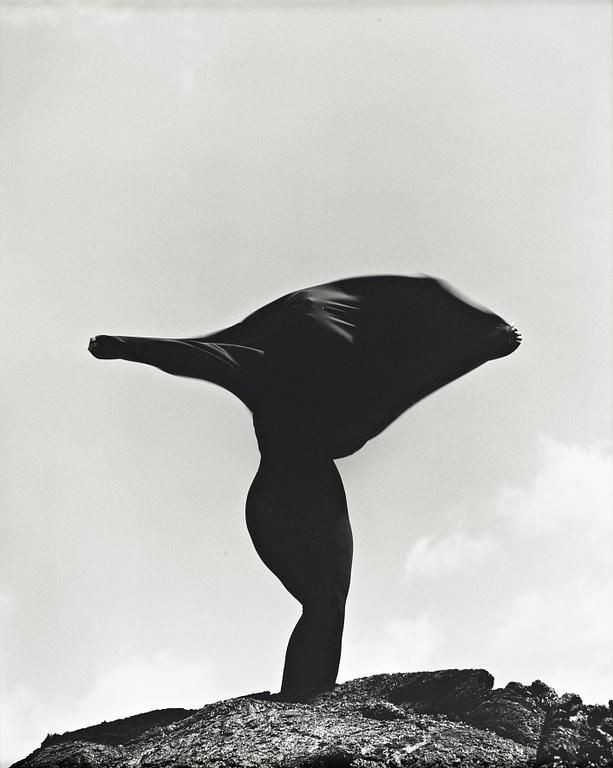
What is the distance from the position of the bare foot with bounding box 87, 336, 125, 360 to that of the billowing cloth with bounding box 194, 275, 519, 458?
0.49 metres

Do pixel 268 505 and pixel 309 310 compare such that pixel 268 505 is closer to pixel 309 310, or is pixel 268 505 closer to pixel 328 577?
pixel 328 577

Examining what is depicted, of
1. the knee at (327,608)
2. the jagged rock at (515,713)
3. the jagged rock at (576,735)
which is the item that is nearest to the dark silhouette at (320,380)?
the knee at (327,608)

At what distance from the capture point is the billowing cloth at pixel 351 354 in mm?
7574

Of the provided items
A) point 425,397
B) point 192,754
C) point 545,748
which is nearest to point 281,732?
point 192,754

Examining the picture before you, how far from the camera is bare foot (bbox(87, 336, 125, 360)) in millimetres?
7441

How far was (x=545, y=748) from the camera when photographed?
5625mm

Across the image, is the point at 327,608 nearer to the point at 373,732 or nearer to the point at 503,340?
the point at 373,732

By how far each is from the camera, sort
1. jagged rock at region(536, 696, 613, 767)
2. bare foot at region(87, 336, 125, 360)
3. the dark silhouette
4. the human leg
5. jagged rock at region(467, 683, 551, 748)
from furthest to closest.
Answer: bare foot at region(87, 336, 125, 360) → the dark silhouette → the human leg → jagged rock at region(467, 683, 551, 748) → jagged rock at region(536, 696, 613, 767)

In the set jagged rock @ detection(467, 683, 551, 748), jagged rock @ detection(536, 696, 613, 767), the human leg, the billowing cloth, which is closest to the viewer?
jagged rock @ detection(536, 696, 613, 767)

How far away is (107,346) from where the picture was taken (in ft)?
24.4

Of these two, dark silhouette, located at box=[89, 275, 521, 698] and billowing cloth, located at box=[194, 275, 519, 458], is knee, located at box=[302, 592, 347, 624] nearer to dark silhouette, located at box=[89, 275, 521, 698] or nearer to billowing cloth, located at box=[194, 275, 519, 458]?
dark silhouette, located at box=[89, 275, 521, 698]

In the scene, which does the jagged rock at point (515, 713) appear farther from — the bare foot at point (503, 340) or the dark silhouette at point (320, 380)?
the bare foot at point (503, 340)

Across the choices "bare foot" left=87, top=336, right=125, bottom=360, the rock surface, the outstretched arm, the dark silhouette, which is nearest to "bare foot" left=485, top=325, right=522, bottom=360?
the dark silhouette

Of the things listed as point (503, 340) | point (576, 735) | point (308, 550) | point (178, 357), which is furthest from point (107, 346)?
point (576, 735)
